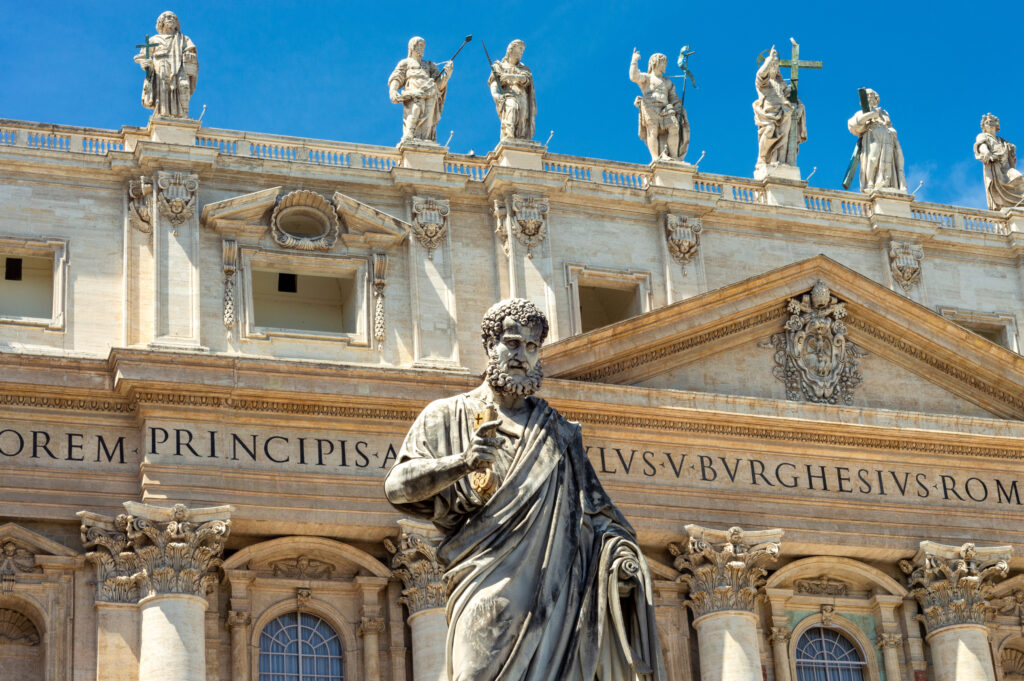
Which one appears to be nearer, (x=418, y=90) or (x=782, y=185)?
(x=418, y=90)

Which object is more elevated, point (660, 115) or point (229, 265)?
point (660, 115)

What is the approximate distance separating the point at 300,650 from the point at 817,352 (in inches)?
345

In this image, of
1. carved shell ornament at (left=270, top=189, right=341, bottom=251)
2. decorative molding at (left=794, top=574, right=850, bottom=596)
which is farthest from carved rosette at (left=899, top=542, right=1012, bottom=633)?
carved shell ornament at (left=270, top=189, right=341, bottom=251)

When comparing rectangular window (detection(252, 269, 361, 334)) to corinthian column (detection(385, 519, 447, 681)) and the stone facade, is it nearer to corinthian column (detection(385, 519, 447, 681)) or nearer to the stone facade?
the stone facade

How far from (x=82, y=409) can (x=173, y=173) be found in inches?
143

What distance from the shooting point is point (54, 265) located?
2742 cm

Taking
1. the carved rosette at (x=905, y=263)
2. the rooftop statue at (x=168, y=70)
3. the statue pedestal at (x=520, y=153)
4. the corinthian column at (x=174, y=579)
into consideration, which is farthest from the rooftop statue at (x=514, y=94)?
the corinthian column at (x=174, y=579)

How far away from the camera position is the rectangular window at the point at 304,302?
28938 millimetres

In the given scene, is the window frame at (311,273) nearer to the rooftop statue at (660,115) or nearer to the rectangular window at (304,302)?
the rectangular window at (304,302)

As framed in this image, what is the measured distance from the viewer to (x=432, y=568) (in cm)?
2650

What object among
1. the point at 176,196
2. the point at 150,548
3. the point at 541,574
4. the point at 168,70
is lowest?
the point at 541,574

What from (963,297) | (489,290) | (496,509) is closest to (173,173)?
(489,290)

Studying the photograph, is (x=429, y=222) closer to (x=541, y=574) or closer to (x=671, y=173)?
(x=671, y=173)

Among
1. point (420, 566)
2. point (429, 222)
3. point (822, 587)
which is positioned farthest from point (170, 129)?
point (822, 587)
